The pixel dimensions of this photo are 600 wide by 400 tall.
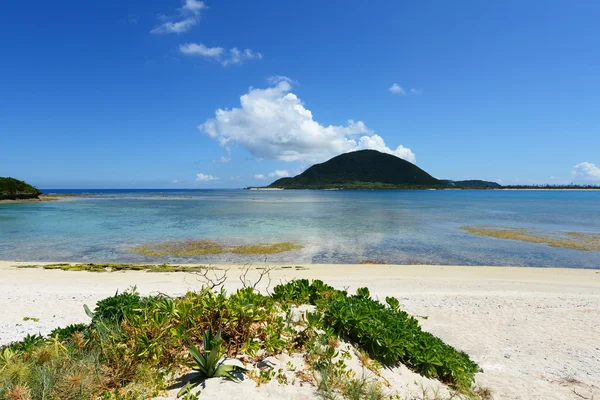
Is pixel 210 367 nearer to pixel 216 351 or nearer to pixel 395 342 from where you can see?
pixel 216 351

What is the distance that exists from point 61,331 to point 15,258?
23.4 m

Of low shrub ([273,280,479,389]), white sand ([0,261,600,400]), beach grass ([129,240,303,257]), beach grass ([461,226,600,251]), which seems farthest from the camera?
beach grass ([461,226,600,251])

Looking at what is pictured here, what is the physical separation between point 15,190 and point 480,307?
382 ft

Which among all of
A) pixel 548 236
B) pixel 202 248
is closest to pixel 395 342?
pixel 202 248

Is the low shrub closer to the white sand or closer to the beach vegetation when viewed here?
the beach vegetation

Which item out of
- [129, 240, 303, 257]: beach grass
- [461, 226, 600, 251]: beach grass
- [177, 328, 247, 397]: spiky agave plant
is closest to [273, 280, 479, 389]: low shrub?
[177, 328, 247, 397]: spiky agave plant

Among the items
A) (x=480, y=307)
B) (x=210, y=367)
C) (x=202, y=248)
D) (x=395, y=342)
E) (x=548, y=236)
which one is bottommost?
(x=202, y=248)

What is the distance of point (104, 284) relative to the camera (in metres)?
15.5

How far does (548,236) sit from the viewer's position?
3438 cm

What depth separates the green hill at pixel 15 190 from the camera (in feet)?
285

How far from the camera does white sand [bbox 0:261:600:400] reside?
6961mm

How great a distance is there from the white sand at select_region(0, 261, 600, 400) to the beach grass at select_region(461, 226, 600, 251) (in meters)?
11.6

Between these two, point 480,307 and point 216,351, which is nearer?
point 216,351

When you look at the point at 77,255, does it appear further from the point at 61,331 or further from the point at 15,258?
the point at 61,331
